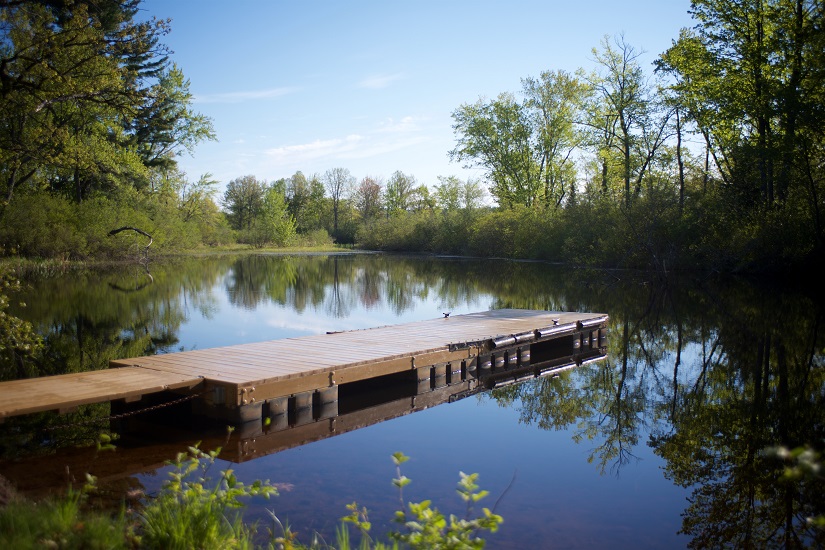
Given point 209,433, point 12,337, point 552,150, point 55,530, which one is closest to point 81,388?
point 209,433

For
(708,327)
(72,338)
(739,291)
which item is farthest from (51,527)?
(739,291)

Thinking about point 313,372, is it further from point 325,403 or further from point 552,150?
point 552,150

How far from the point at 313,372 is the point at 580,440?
3.40 metres

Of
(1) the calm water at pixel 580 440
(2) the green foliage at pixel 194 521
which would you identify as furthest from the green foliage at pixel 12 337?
(2) the green foliage at pixel 194 521

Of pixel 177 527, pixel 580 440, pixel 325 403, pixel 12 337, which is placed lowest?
pixel 580 440

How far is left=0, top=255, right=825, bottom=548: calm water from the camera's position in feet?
19.3

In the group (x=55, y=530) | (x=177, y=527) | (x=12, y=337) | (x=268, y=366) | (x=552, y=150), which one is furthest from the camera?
(x=552, y=150)

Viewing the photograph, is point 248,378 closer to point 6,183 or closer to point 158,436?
point 158,436

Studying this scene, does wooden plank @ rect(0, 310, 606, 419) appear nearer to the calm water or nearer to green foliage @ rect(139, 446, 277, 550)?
the calm water

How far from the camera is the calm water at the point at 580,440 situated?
5883 millimetres

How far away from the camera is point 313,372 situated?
851cm

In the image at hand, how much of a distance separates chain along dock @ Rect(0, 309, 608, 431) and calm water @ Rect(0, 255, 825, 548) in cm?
55

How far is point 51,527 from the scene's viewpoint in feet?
12.6

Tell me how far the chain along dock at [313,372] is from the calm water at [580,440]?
0.55 meters
